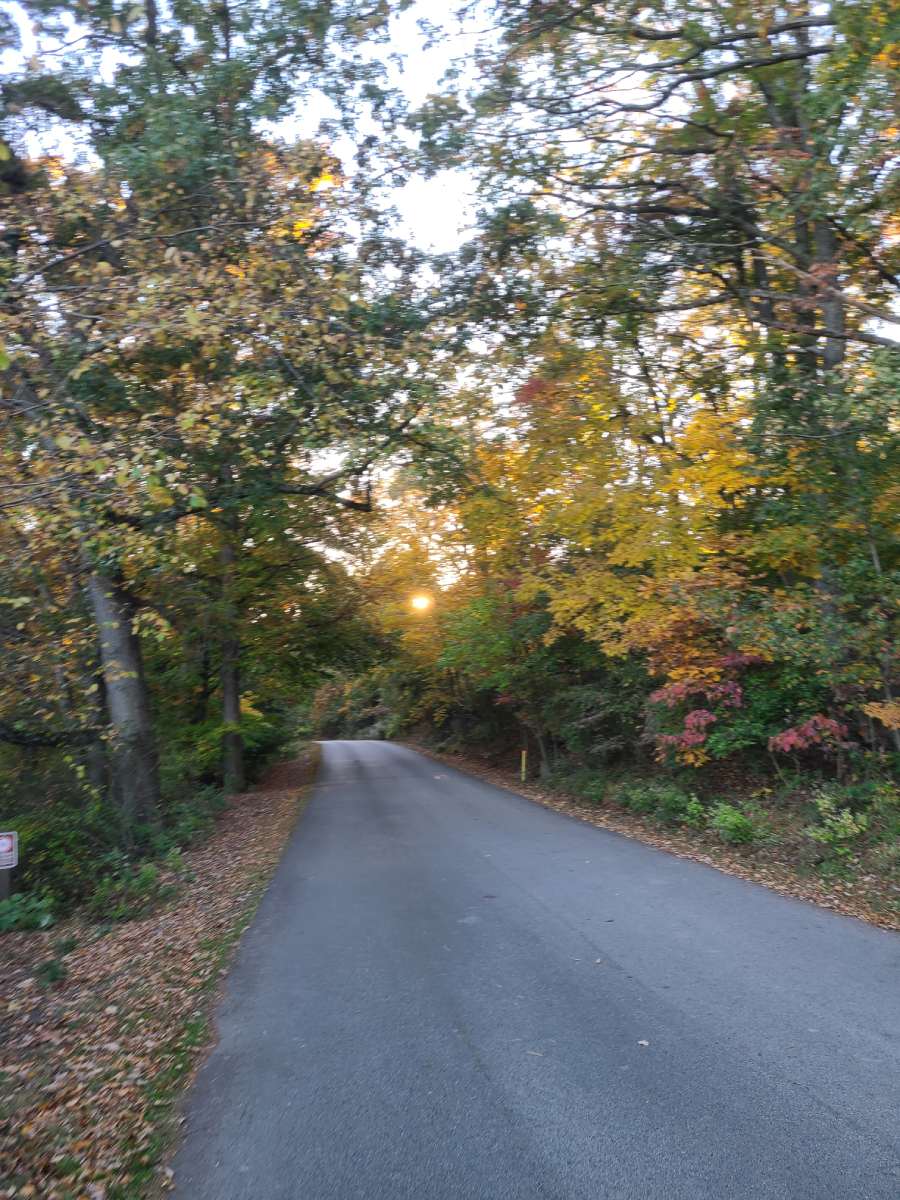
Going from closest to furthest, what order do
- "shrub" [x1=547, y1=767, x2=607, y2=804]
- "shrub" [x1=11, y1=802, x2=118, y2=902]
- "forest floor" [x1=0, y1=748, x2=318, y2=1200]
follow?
"forest floor" [x1=0, y1=748, x2=318, y2=1200]
"shrub" [x1=11, y1=802, x2=118, y2=902]
"shrub" [x1=547, y1=767, x2=607, y2=804]

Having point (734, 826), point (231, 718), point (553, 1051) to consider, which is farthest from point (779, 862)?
point (231, 718)

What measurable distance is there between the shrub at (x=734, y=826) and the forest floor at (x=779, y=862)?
0.38ft

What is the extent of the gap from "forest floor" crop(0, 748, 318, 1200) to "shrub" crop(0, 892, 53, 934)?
0.10 metres

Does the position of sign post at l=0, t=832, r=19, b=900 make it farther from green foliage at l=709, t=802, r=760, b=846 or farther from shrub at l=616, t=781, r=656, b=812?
shrub at l=616, t=781, r=656, b=812

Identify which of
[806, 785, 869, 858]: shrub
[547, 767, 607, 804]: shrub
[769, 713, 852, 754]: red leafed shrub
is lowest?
[547, 767, 607, 804]: shrub

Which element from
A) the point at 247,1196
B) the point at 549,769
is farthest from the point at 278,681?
the point at 247,1196

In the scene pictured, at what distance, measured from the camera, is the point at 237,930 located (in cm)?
808

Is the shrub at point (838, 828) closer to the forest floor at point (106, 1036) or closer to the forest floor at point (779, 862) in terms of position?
the forest floor at point (779, 862)

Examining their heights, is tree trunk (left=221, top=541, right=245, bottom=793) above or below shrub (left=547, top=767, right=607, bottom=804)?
above

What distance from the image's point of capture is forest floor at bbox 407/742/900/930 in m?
8.07

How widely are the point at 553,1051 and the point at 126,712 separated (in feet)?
31.5

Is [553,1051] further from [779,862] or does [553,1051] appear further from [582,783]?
[582,783]

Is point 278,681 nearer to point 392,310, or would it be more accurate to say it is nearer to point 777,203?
point 392,310

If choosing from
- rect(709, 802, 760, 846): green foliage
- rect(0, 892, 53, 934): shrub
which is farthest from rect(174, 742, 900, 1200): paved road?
rect(0, 892, 53, 934): shrub
